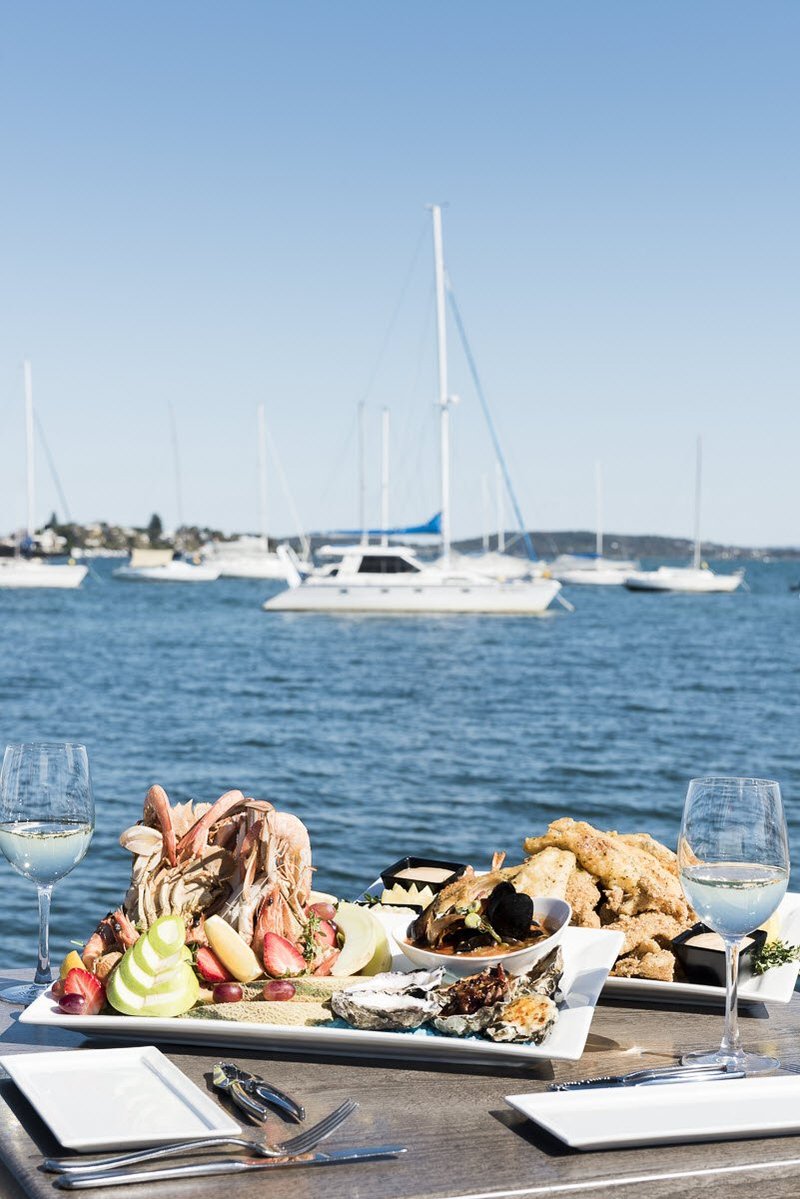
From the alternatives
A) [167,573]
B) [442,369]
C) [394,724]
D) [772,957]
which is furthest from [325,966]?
[167,573]

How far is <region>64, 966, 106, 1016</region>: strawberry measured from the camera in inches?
82.0

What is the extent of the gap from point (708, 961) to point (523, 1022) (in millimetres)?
538

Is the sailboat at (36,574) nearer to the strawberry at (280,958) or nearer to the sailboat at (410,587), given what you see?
the sailboat at (410,587)

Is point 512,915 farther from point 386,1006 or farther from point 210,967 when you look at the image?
point 210,967

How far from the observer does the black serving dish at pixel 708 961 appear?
2.35m

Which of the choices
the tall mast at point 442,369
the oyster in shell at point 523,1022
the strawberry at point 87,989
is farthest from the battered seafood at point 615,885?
the tall mast at point 442,369

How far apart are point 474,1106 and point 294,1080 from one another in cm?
28

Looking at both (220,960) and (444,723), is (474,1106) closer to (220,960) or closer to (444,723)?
(220,960)

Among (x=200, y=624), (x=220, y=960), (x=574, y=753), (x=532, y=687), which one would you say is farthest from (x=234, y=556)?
(x=220, y=960)

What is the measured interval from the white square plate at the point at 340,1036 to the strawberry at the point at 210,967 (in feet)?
0.37

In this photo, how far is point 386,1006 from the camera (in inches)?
79.0

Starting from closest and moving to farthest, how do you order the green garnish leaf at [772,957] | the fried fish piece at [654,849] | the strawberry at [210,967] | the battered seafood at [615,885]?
the strawberry at [210,967] < the green garnish leaf at [772,957] < the battered seafood at [615,885] < the fried fish piece at [654,849]

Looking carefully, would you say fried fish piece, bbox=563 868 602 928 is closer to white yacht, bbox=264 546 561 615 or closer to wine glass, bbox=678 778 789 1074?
wine glass, bbox=678 778 789 1074

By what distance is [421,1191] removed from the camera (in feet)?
4.90
